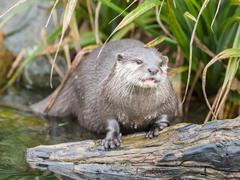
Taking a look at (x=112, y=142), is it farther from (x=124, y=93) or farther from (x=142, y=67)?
(x=142, y=67)

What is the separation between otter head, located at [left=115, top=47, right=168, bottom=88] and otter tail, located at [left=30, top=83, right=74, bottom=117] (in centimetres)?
96

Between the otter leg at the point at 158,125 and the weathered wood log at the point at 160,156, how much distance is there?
1.8 inches

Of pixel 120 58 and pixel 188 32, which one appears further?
pixel 188 32

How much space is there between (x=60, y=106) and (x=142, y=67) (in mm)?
1289

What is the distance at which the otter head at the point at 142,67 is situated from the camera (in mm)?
3396

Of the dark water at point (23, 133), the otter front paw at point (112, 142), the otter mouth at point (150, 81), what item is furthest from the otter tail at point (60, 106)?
the otter mouth at point (150, 81)

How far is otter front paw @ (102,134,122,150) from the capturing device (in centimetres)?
344

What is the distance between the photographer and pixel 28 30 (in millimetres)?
5383

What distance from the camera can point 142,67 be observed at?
344cm

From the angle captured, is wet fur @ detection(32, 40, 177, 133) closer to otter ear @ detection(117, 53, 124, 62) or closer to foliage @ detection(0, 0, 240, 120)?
otter ear @ detection(117, 53, 124, 62)

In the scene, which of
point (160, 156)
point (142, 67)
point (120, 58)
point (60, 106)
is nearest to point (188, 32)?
point (120, 58)

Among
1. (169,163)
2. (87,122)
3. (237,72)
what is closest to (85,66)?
(87,122)

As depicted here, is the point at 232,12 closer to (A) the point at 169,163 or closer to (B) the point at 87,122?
(B) the point at 87,122

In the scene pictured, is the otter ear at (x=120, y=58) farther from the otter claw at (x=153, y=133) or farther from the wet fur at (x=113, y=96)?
the otter claw at (x=153, y=133)
